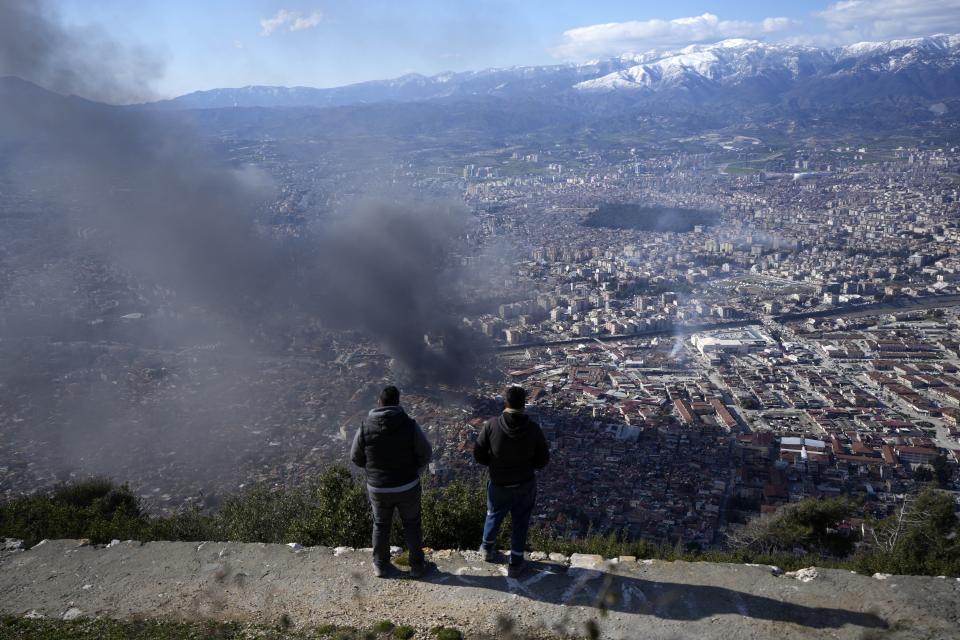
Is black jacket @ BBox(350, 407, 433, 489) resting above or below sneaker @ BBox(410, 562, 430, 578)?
above

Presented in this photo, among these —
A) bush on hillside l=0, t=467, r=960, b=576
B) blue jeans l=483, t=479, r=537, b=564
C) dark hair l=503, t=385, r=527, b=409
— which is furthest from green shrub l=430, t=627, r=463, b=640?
bush on hillside l=0, t=467, r=960, b=576

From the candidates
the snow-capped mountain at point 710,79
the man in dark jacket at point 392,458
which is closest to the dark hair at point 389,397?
the man in dark jacket at point 392,458

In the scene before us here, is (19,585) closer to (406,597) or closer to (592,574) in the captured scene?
(406,597)

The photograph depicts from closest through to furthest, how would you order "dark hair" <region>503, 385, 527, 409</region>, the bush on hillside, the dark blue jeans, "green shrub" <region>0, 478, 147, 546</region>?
"dark hair" <region>503, 385, 527, 409</region> < the dark blue jeans < the bush on hillside < "green shrub" <region>0, 478, 147, 546</region>

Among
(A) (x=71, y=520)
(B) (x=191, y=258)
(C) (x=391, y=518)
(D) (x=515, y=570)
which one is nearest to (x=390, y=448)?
(C) (x=391, y=518)

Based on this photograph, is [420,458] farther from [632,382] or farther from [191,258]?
[191,258]

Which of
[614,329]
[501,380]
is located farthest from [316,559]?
[614,329]

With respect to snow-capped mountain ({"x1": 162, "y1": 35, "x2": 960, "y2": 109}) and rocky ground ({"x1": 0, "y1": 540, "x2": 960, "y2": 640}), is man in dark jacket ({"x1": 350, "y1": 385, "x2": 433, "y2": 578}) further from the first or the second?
snow-capped mountain ({"x1": 162, "y1": 35, "x2": 960, "y2": 109})

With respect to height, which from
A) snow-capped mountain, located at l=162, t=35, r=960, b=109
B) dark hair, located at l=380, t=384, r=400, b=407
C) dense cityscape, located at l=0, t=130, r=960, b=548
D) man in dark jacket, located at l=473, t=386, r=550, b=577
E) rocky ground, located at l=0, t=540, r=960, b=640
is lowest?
dense cityscape, located at l=0, t=130, r=960, b=548

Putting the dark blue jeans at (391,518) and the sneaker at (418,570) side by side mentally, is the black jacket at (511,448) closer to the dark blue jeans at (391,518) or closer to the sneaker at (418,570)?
the dark blue jeans at (391,518)
